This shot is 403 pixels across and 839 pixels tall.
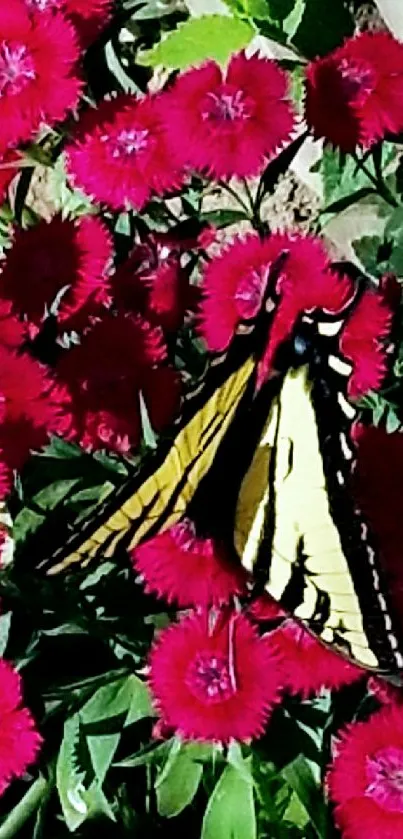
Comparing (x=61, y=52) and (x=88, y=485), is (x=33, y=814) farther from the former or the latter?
(x=61, y=52)

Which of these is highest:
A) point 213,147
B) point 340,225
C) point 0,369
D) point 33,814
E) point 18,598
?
point 340,225

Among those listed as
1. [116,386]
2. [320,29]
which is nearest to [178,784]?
[116,386]

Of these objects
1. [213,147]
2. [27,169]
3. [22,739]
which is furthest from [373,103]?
[22,739]

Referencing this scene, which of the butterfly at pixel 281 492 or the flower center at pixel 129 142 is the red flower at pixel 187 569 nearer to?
the butterfly at pixel 281 492

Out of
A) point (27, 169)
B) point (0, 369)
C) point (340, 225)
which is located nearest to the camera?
point (0, 369)

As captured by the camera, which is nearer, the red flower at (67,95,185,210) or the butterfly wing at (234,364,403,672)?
the butterfly wing at (234,364,403,672)

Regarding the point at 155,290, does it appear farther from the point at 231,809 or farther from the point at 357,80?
the point at 231,809

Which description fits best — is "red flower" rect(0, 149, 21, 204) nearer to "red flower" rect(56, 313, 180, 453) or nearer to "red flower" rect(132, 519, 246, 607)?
"red flower" rect(56, 313, 180, 453)

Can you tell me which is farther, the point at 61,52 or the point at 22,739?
the point at 61,52

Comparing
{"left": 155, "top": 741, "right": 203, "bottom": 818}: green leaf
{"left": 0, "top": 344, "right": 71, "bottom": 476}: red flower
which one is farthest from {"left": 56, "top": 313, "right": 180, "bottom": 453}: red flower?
{"left": 155, "top": 741, "right": 203, "bottom": 818}: green leaf
